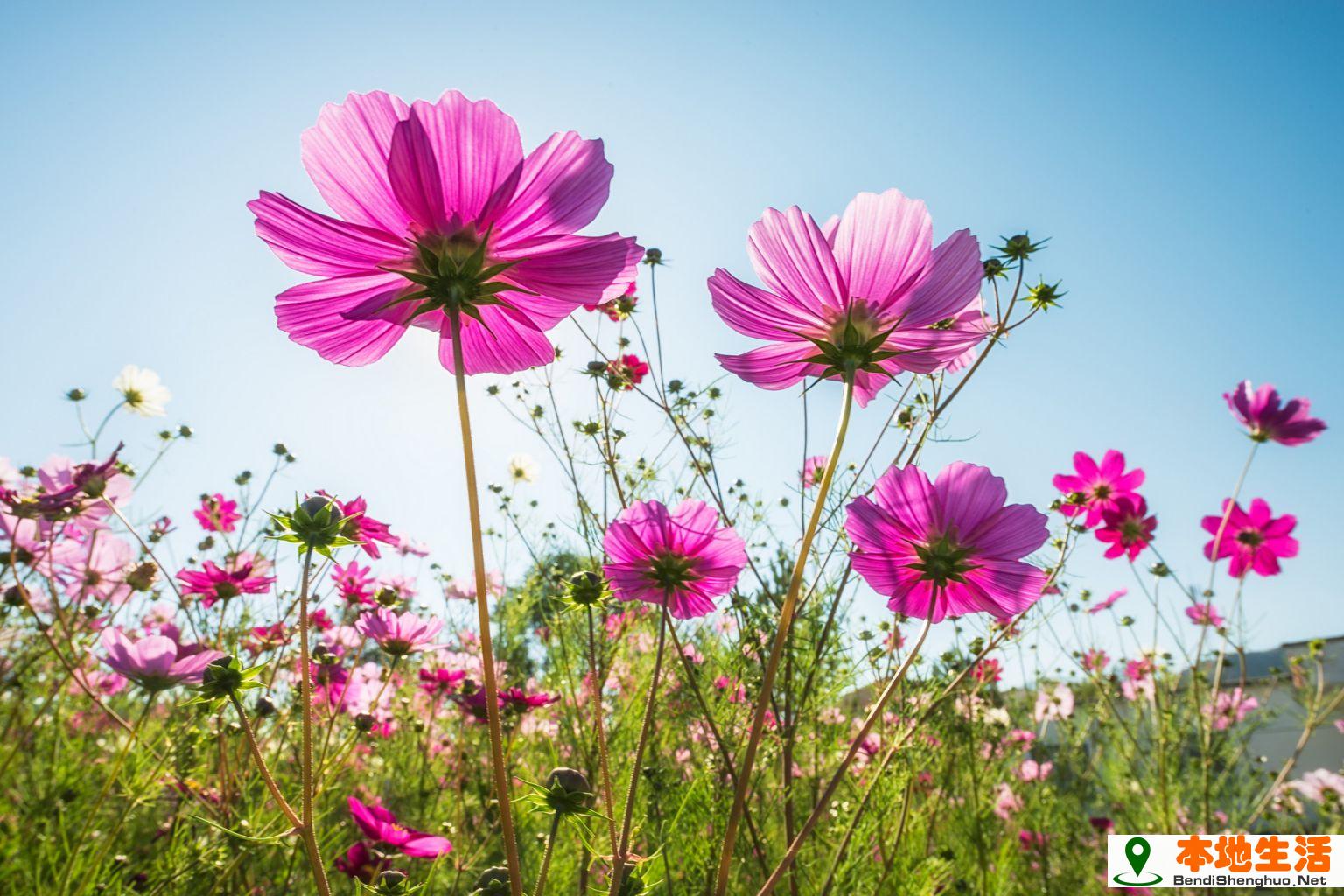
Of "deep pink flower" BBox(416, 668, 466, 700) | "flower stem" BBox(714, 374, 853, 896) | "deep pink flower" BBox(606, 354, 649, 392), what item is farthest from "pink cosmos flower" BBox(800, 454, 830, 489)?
"deep pink flower" BBox(416, 668, 466, 700)

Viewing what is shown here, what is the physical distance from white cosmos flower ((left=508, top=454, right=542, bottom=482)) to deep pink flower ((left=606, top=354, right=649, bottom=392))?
1.09 metres

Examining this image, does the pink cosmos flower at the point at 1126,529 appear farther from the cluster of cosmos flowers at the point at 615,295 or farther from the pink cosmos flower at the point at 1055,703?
the pink cosmos flower at the point at 1055,703

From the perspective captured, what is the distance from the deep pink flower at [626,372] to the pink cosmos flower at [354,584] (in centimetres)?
69

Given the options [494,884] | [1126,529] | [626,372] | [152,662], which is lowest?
[494,884]

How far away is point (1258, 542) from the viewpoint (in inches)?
72.3

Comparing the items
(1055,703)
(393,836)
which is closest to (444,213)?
(393,836)

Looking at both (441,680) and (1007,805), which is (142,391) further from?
(1007,805)

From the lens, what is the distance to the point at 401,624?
1277 mm

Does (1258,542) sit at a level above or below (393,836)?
above

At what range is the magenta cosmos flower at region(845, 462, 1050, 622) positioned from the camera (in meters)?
0.62

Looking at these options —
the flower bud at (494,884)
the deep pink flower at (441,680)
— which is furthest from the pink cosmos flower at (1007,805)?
the flower bud at (494,884)

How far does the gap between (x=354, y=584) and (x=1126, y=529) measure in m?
1.66

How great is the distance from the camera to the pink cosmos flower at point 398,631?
125cm

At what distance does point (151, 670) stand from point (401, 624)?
353 mm
